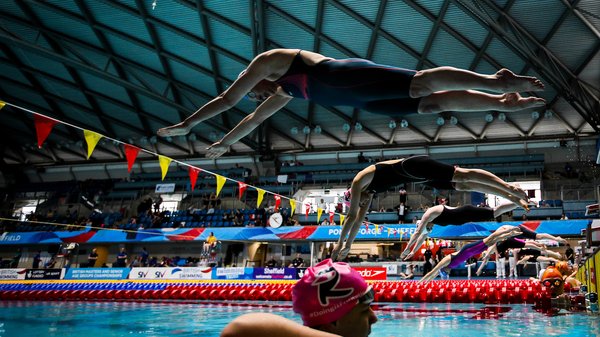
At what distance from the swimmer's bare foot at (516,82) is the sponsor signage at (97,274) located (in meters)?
20.4

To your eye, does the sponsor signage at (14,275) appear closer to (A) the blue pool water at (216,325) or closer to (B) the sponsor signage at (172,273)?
(B) the sponsor signage at (172,273)

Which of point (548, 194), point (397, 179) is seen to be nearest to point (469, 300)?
point (397, 179)

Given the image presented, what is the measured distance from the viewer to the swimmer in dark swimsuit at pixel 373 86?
3.26 meters

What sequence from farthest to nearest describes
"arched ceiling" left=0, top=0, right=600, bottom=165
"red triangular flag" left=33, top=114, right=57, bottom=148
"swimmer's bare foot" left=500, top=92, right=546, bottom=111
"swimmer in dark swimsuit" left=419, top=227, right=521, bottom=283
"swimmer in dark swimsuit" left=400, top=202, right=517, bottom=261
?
1. "arched ceiling" left=0, top=0, right=600, bottom=165
2. "swimmer in dark swimsuit" left=419, top=227, right=521, bottom=283
3. "red triangular flag" left=33, top=114, right=57, bottom=148
4. "swimmer in dark swimsuit" left=400, top=202, right=517, bottom=261
5. "swimmer's bare foot" left=500, top=92, right=546, bottom=111

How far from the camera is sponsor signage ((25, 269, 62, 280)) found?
21328 millimetres

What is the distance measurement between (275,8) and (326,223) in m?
11.2

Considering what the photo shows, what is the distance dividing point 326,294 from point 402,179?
15.5ft

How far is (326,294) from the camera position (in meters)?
1.82

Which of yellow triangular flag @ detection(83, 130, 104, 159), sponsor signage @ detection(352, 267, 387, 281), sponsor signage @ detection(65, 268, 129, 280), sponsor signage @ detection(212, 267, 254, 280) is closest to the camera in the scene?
yellow triangular flag @ detection(83, 130, 104, 159)

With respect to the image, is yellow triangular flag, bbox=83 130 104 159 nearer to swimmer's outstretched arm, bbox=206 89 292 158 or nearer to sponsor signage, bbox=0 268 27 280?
swimmer's outstretched arm, bbox=206 89 292 158

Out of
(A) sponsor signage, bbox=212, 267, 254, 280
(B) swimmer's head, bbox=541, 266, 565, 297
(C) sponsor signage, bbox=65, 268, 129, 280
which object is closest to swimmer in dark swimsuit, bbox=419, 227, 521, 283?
(B) swimmer's head, bbox=541, 266, 565, 297

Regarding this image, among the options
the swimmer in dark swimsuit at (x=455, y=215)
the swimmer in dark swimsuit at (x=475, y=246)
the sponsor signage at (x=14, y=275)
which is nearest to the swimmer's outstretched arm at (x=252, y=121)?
the swimmer in dark swimsuit at (x=455, y=215)

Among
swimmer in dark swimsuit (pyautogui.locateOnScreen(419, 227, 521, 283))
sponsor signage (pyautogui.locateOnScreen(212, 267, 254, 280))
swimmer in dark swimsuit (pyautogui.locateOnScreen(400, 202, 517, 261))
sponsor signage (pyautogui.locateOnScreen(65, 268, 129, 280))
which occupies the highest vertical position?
swimmer in dark swimsuit (pyautogui.locateOnScreen(400, 202, 517, 261))

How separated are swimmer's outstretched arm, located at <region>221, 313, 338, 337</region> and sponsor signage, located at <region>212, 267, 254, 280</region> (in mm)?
19047
